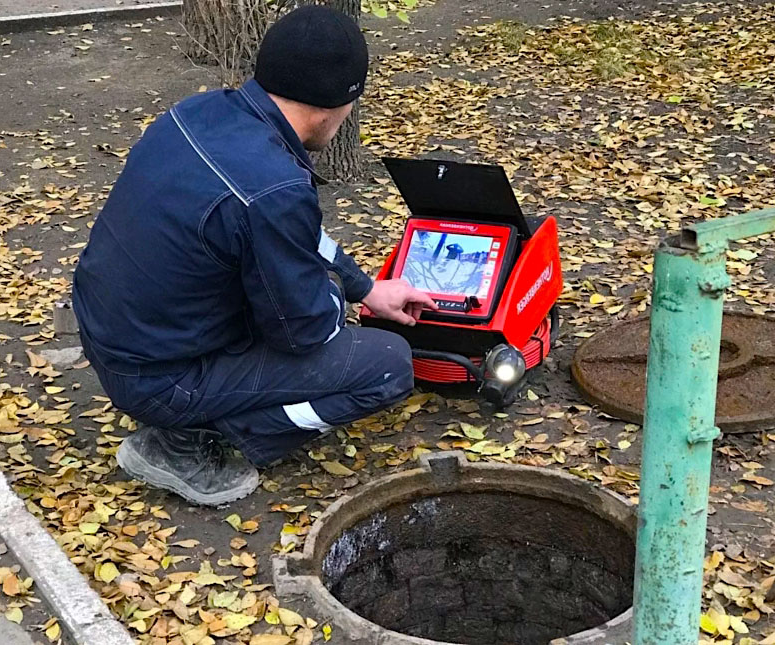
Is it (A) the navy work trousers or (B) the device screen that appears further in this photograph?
(B) the device screen

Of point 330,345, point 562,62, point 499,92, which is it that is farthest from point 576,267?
point 562,62

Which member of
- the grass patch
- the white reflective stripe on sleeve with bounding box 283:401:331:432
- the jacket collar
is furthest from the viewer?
the grass patch

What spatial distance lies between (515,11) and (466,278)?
25.9 ft

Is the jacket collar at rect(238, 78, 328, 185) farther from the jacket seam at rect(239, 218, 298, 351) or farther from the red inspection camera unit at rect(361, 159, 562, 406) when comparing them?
the red inspection camera unit at rect(361, 159, 562, 406)

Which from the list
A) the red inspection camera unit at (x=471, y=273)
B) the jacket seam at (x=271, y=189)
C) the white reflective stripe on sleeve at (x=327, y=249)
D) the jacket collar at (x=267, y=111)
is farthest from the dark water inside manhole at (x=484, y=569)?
the jacket collar at (x=267, y=111)

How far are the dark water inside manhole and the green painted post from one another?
120 cm

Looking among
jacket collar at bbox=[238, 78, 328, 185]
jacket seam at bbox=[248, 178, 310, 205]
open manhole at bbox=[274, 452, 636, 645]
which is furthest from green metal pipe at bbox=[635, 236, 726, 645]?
jacket collar at bbox=[238, 78, 328, 185]

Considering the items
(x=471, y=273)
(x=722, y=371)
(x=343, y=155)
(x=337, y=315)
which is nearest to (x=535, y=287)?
(x=471, y=273)

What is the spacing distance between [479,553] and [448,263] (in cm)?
105

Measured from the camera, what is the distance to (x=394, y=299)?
393 centimetres

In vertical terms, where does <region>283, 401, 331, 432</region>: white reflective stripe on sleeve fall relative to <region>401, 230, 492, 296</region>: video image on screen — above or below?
below

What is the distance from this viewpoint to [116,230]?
11.2ft

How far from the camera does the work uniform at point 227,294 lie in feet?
10.7

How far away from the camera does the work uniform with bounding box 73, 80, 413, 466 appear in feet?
10.7
